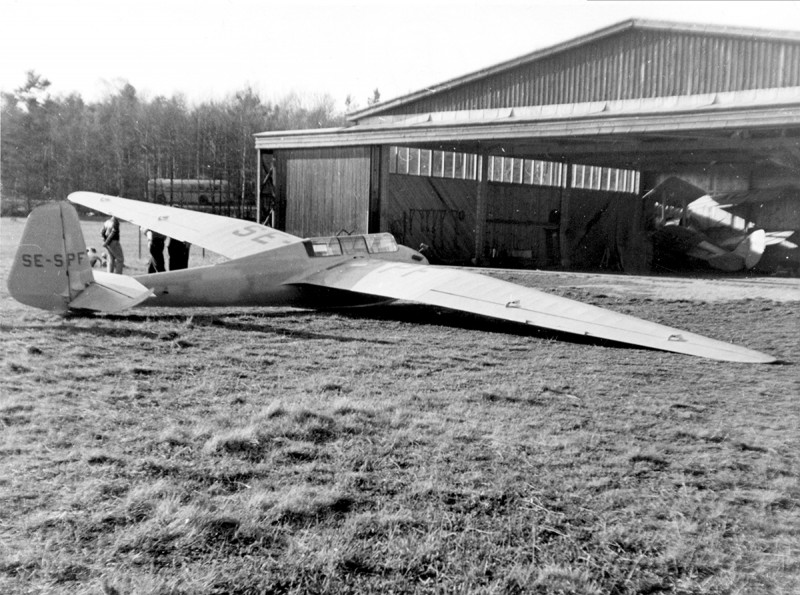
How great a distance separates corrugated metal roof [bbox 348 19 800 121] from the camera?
61.4ft

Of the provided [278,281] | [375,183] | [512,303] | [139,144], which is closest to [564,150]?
[375,183]

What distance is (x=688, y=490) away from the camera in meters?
4.57

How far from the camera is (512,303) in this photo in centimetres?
1051

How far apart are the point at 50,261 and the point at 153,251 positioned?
5.72 metres

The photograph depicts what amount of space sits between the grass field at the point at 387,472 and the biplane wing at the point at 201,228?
447 centimetres

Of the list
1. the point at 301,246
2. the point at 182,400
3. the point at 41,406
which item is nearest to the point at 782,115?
the point at 301,246

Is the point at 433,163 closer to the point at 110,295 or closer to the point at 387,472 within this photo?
the point at 110,295

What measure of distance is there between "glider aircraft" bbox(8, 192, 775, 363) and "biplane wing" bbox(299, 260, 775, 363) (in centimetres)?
2

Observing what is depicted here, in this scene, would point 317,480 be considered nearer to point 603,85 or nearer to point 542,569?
point 542,569

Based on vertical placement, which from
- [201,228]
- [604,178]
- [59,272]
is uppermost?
[604,178]

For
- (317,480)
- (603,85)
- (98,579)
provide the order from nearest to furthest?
(98,579) < (317,480) < (603,85)

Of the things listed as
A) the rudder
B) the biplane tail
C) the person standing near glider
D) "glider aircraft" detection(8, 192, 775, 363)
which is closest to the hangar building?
"glider aircraft" detection(8, 192, 775, 363)

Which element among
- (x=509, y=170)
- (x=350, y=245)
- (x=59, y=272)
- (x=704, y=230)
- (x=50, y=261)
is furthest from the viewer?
(x=704, y=230)

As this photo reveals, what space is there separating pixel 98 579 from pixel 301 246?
405 inches
